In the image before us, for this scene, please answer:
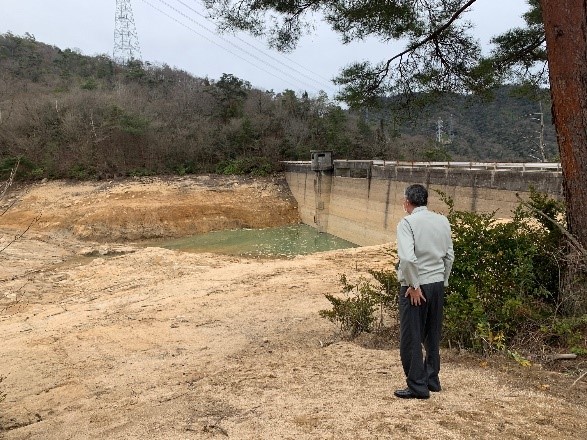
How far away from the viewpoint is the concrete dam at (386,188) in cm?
1490

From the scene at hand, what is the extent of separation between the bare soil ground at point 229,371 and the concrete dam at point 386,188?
5.35 metres

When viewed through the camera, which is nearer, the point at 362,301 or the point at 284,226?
the point at 362,301

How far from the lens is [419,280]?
130 inches

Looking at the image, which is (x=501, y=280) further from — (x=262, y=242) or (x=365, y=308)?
(x=262, y=242)

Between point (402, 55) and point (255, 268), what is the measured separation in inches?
272

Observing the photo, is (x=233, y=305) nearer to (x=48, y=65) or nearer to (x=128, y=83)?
(x=128, y=83)

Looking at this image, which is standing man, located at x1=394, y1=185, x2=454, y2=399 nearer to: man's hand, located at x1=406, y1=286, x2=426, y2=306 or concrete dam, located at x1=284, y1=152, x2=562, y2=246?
man's hand, located at x1=406, y1=286, x2=426, y2=306

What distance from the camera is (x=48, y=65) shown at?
6188cm

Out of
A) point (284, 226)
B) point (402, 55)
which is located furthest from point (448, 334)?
point (284, 226)

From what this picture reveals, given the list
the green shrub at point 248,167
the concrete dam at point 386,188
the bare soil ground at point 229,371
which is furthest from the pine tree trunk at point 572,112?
the green shrub at point 248,167

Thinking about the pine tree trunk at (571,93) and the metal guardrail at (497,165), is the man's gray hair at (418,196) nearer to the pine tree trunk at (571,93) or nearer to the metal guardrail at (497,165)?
the pine tree trunk at (571,93)

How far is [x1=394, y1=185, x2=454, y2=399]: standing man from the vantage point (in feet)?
10.8

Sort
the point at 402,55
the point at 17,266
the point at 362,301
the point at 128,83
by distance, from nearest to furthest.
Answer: the point at 362,301 → the point at 402,55 → the point at 17,266 → the point at 128,83

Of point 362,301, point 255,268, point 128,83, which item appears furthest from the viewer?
point 128,83
